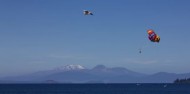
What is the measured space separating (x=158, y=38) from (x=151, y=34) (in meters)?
0.94

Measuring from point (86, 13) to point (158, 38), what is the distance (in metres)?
10.0

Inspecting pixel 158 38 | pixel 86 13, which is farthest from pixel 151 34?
pixel 86 13

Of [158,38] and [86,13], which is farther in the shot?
[158,38]

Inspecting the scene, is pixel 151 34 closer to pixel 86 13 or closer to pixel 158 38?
pixel 158 38

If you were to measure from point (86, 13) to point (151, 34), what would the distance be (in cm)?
971

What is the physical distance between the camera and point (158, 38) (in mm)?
49781

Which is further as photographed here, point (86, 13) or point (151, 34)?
point (151, 34)

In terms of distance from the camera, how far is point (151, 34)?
5022 centimetres

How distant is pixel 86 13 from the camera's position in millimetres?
43750
